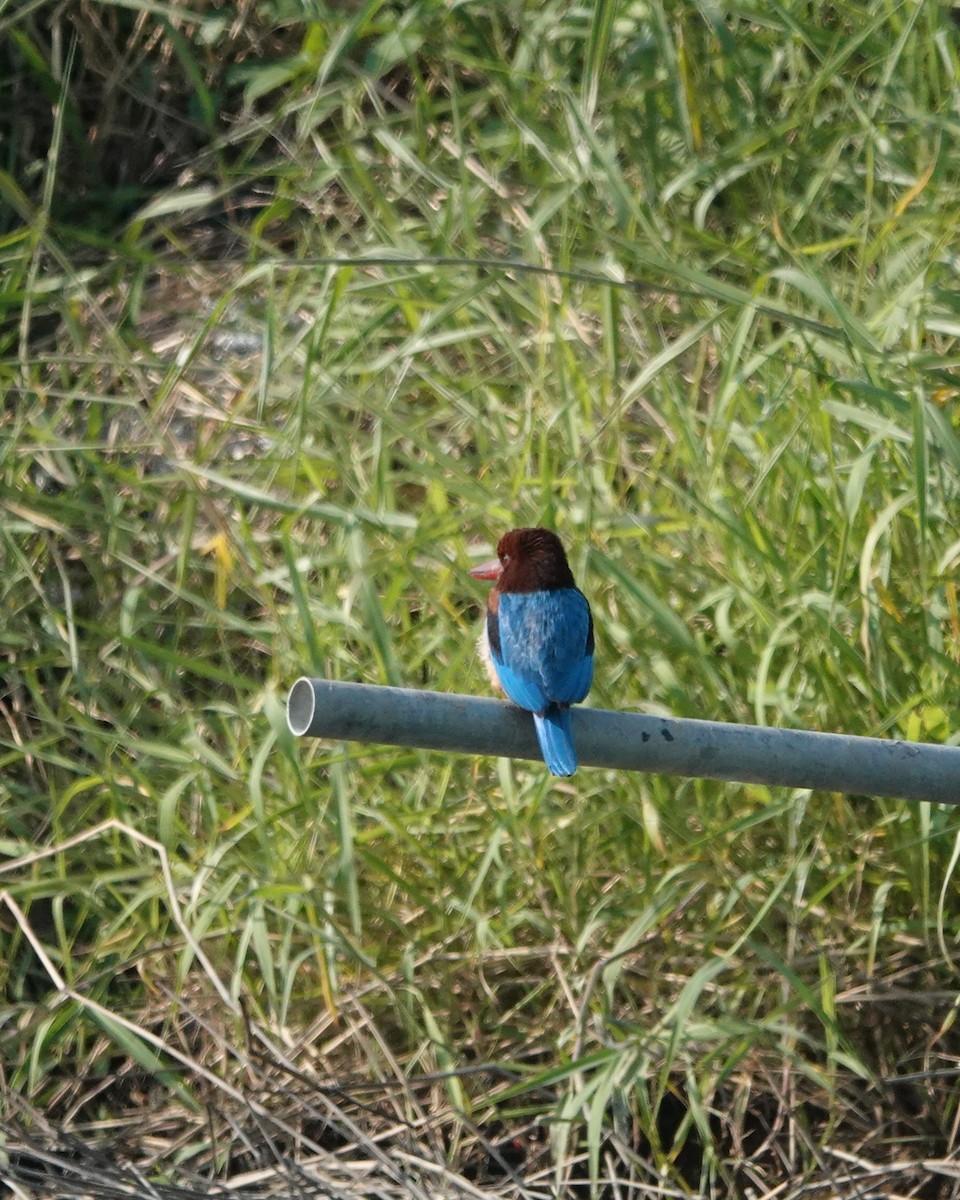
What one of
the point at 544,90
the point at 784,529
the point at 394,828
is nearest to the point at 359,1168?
the point at 394,828

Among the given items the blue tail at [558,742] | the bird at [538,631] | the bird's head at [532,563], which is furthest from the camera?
the bird's head at [532,563]

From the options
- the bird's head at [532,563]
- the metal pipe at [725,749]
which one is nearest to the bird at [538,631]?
the bird's head at [532,563]

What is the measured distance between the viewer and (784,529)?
269 cm

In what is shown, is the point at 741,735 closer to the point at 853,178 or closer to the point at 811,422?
the point at 811,422

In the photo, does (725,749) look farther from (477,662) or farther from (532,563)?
(477,662)

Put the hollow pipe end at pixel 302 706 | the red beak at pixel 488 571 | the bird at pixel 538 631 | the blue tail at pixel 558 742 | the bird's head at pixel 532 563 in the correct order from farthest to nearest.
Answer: the red beak at pixel 488 571 < the bird's head at pixel 532 563 < the bird at pixel 538 631 < the blue tail at pixel 558 742 < the hollow pipe end at pixel 302 706

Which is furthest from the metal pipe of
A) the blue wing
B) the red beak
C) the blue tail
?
the red beak

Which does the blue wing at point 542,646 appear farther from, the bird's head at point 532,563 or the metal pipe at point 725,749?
the metal pipe at point 725,749

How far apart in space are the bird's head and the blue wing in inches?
0.5

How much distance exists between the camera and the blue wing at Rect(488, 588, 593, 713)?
2.07m

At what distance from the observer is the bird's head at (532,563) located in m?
2.36

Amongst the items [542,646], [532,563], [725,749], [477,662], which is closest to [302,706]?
[725,749]

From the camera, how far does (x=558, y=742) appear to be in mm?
1826

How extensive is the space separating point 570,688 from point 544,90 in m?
1.79
